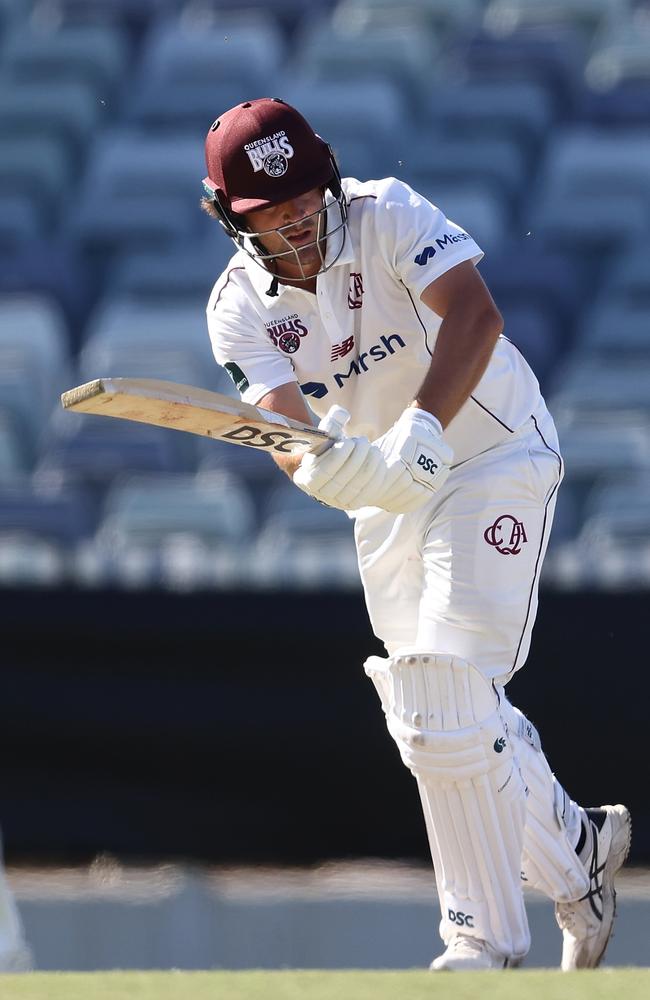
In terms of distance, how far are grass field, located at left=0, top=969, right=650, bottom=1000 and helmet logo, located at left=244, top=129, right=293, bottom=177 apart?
3.46 feet

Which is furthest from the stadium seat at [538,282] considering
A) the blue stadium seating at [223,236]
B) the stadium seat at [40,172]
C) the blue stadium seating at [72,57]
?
the blue stadium seating at [72,57]

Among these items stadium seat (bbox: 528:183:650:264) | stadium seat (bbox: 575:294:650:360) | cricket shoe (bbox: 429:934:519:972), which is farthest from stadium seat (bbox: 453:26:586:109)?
cricket shoe (bbox: 429:934:519:972)

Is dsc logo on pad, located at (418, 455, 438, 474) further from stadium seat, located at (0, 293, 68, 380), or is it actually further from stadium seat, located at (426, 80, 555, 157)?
stadium seat, located at (426, 80, 555, 157)

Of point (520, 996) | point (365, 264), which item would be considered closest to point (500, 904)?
point (520, 996)

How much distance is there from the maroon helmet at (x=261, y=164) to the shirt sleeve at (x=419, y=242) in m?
0.09

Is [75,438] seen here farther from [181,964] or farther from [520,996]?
A: [520,996]

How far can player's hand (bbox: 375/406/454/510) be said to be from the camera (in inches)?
83.5

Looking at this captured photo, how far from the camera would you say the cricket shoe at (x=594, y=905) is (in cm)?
250

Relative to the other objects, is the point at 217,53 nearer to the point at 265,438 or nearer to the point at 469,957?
the point at 265,438

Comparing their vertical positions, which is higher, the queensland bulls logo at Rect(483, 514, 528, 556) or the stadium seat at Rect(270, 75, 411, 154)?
the stadium seat at Rect(270, 75, 411, 154)

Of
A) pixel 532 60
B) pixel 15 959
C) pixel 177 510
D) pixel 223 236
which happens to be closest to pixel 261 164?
pixel 15 959

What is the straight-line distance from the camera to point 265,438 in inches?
83.8

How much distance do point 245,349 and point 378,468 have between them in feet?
1.31

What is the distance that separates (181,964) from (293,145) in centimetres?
200
